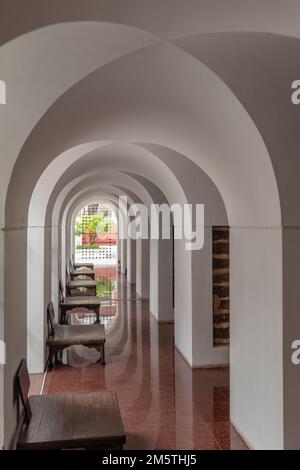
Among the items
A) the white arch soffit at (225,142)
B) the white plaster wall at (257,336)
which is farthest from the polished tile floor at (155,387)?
the white arch soffit at (225,142)

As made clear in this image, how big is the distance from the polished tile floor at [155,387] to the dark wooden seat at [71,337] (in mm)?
376

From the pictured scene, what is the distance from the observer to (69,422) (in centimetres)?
510

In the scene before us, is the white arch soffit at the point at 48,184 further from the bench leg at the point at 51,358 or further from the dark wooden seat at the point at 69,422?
the dark wooden seat at the point at 69,422

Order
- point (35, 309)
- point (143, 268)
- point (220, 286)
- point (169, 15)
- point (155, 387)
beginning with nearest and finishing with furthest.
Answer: point (169, 15) → point (155, 387) → point (35, 309) → point (220, 286) → point (143, 268)

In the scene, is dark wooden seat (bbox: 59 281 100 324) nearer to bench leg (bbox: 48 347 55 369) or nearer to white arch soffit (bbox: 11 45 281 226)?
bench leg (bbox: 48 347 55 369)

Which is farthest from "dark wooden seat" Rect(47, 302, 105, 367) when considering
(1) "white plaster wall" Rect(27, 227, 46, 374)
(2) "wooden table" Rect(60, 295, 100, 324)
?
(2) "wooden table" Rect(60, 295, 100, 324)

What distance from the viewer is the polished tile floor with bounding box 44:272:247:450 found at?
616 centimetres

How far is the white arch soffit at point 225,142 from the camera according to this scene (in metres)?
4.42

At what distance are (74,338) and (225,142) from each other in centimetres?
500

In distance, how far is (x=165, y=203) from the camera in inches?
519

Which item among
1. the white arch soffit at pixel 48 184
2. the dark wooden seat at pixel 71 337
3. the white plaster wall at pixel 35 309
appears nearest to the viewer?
the white arch soffit at pixel 48 184

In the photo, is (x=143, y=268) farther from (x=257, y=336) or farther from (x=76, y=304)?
(x=257, y=336)

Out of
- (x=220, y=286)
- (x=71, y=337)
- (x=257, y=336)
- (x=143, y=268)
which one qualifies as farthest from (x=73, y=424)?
(x=143, y=268)
